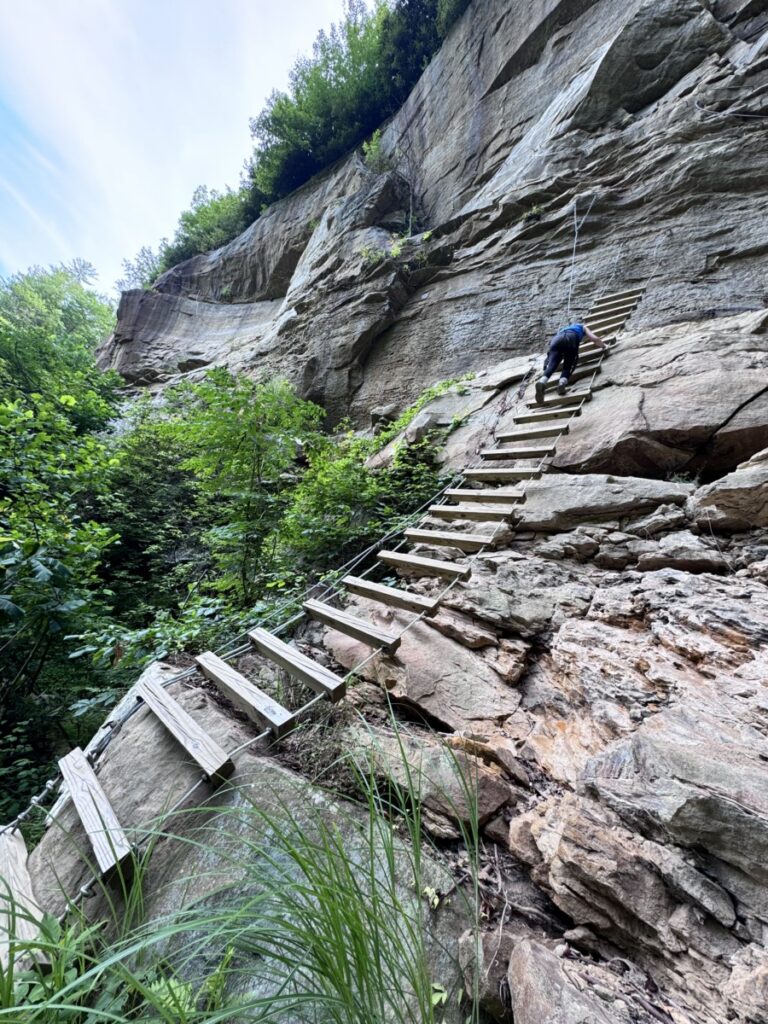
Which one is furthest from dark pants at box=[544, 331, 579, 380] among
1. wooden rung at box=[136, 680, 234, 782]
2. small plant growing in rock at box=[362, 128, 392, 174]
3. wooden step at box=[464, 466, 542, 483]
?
small plant growing in rock at box=[362, 128, 392, 174]

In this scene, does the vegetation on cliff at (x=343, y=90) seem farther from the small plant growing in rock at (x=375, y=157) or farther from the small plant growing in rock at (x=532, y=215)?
the small plant growing in rock at (x=532, y=215)

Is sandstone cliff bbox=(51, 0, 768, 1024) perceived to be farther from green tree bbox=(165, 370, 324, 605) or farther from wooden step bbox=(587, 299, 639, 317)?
green tree bbox=(165, 370, 324, 605)

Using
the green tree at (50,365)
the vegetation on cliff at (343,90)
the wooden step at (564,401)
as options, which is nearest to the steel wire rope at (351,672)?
the wooden step at (564,401)

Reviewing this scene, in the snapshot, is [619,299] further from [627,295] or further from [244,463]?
[244,463]

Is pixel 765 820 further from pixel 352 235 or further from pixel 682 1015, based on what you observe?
pixel 352 235

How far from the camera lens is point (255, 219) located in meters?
15.8

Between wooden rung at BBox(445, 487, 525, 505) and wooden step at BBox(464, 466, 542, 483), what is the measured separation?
0.19m

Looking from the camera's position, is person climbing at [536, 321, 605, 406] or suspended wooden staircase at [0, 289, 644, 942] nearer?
suspended wooden staircase at [0, 289, 644, 942]

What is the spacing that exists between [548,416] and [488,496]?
4.36 feet

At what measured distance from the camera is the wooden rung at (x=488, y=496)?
10.7ft

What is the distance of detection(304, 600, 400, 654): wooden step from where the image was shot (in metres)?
2.22

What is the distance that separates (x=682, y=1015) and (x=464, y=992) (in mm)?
545

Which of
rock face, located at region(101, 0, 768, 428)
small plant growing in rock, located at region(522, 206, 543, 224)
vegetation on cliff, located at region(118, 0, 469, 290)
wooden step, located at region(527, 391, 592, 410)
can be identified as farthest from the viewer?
vegetation on cliff, located at region(118, 0, 469, 290)

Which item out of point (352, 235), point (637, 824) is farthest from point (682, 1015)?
point (352, 235)
